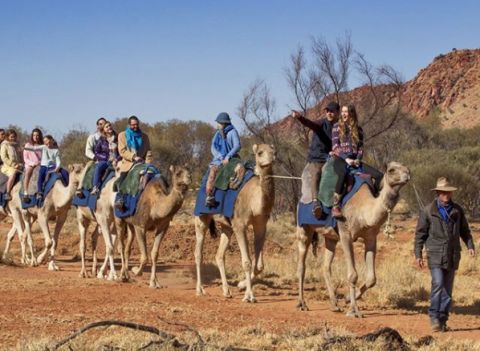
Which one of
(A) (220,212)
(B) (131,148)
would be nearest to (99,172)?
(B) (131,148)

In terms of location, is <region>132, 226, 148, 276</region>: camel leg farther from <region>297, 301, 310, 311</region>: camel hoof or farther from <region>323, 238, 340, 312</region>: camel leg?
<region>323, 238, 340, 312</region>: camel leg

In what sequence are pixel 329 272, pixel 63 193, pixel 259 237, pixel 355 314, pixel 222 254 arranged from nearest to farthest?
pixel 355 314, pixel 329 272, pixel 259 237, pixel 222 254, pixel 63 193

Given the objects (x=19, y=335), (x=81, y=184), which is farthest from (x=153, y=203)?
(x=19, y=335)

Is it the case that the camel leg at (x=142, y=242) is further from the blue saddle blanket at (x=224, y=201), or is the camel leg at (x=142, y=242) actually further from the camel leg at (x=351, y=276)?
the camel leg at (x=351, y=276)

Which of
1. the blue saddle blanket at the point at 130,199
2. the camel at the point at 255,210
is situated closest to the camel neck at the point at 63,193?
the blue saddle blanket at the point at 130,199

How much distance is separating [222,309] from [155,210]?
12.6 feet

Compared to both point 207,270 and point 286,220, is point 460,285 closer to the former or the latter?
point 207,270

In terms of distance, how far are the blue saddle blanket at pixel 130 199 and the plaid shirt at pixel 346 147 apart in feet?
15.8

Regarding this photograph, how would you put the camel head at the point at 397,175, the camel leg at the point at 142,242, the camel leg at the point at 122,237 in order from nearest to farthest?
the camel head at the point at 397,175, the camel leg at the point at 142,242, the camel leg at the point at 122,237

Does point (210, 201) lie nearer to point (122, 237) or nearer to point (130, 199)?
point (130, 199)

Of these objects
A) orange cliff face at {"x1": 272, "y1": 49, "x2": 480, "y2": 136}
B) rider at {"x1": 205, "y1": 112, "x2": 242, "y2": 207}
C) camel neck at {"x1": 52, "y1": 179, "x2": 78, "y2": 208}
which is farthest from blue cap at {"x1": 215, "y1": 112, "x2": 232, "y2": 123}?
orange cliff face at {"x1": 272, "y1": 49, "x2": 480, "y2": 136}

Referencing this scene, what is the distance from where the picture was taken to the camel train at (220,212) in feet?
39.6

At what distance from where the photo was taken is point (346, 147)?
12383mm

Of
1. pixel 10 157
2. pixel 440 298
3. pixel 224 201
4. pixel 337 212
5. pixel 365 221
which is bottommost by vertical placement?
pixel 440 298
